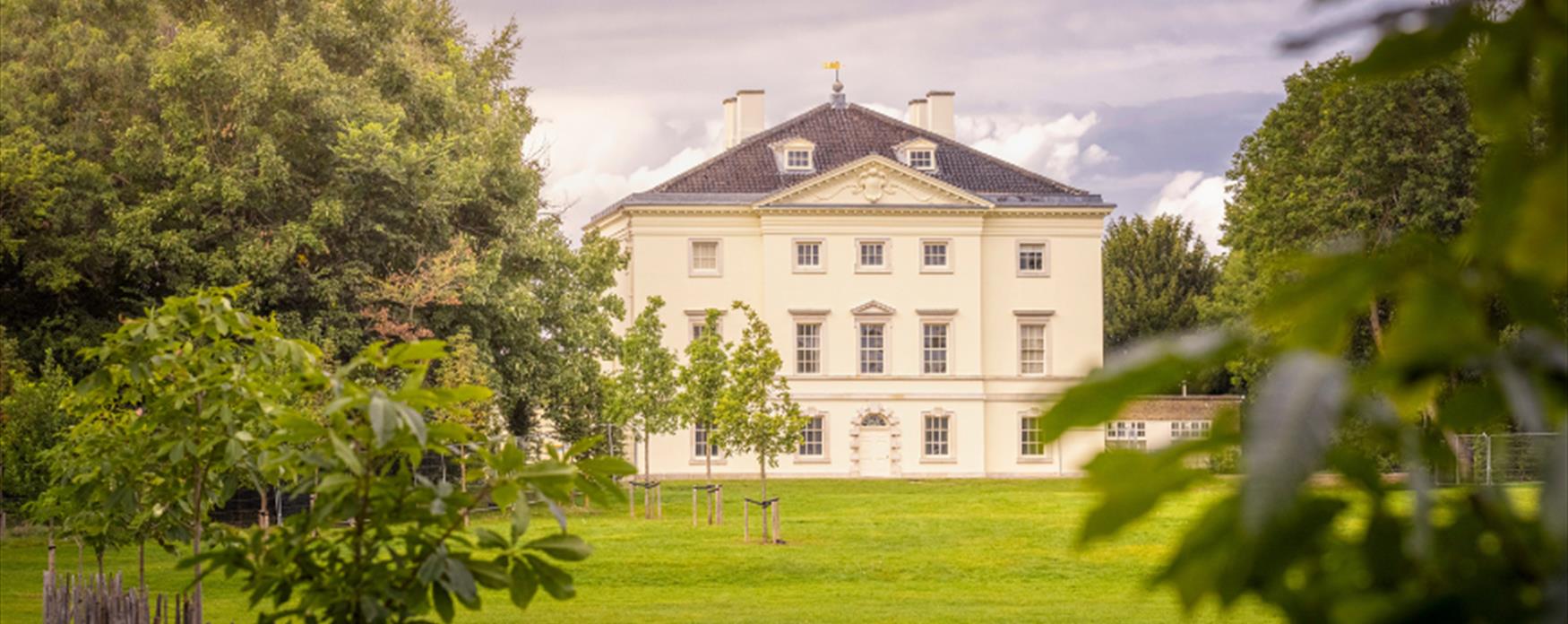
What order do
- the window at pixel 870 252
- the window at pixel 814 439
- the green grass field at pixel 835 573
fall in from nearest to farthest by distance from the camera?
the green grass field at pixel 835 573 → the window at pixel 870 252 → the window at pixel 814 439

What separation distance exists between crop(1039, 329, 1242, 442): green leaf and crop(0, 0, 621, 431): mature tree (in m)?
27.9

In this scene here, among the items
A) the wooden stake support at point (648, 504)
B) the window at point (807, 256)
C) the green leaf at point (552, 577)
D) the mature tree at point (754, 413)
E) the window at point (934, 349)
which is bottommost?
the wooden stake support at point (648, 504)

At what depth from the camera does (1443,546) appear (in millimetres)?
1002

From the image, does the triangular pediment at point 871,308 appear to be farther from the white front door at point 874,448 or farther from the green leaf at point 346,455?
the green leaf at point 346,455

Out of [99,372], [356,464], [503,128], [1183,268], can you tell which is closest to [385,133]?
[503,128]

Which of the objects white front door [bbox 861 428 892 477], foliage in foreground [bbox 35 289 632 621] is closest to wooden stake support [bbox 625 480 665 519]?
white front door [bbox 861 428 892 477]

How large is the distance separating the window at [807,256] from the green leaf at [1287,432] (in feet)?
168

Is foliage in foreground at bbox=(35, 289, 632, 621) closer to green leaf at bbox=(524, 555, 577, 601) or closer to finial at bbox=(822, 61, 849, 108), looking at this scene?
green leaf at bbox=(524, 555, 577, 601)

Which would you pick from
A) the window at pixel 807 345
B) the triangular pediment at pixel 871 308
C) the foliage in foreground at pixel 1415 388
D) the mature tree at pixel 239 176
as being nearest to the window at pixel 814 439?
the window at pixel 807 345

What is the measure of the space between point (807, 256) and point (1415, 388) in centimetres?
5139

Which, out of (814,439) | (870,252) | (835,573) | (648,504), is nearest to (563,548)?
(835,573)

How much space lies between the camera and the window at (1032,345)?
177 feet

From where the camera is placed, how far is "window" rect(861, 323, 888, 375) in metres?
53.0

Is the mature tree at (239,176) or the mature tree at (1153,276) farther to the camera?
the mature tree at (1153,276)
